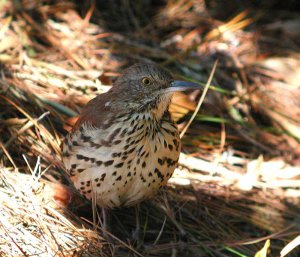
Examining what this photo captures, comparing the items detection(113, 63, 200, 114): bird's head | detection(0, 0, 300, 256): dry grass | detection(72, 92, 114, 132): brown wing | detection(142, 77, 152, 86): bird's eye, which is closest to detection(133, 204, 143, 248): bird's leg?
detection(0, 0, 300, 256): dry grass

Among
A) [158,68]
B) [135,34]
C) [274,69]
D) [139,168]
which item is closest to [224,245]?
[139,168]

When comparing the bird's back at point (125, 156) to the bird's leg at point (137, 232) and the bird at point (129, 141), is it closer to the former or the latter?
the bird at point (129, 141)

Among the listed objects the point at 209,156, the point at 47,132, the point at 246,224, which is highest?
the point at 47,132

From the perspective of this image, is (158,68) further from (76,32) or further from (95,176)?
(76,32)

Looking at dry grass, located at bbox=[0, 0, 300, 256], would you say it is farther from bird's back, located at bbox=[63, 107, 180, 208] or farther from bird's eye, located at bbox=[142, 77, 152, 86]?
bird's eye, located at bbox=[142, 77, 152, 86]

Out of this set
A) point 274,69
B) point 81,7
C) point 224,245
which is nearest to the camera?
point 224,245

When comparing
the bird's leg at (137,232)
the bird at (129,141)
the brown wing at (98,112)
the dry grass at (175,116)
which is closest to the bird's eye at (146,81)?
the bird at (129,141)
